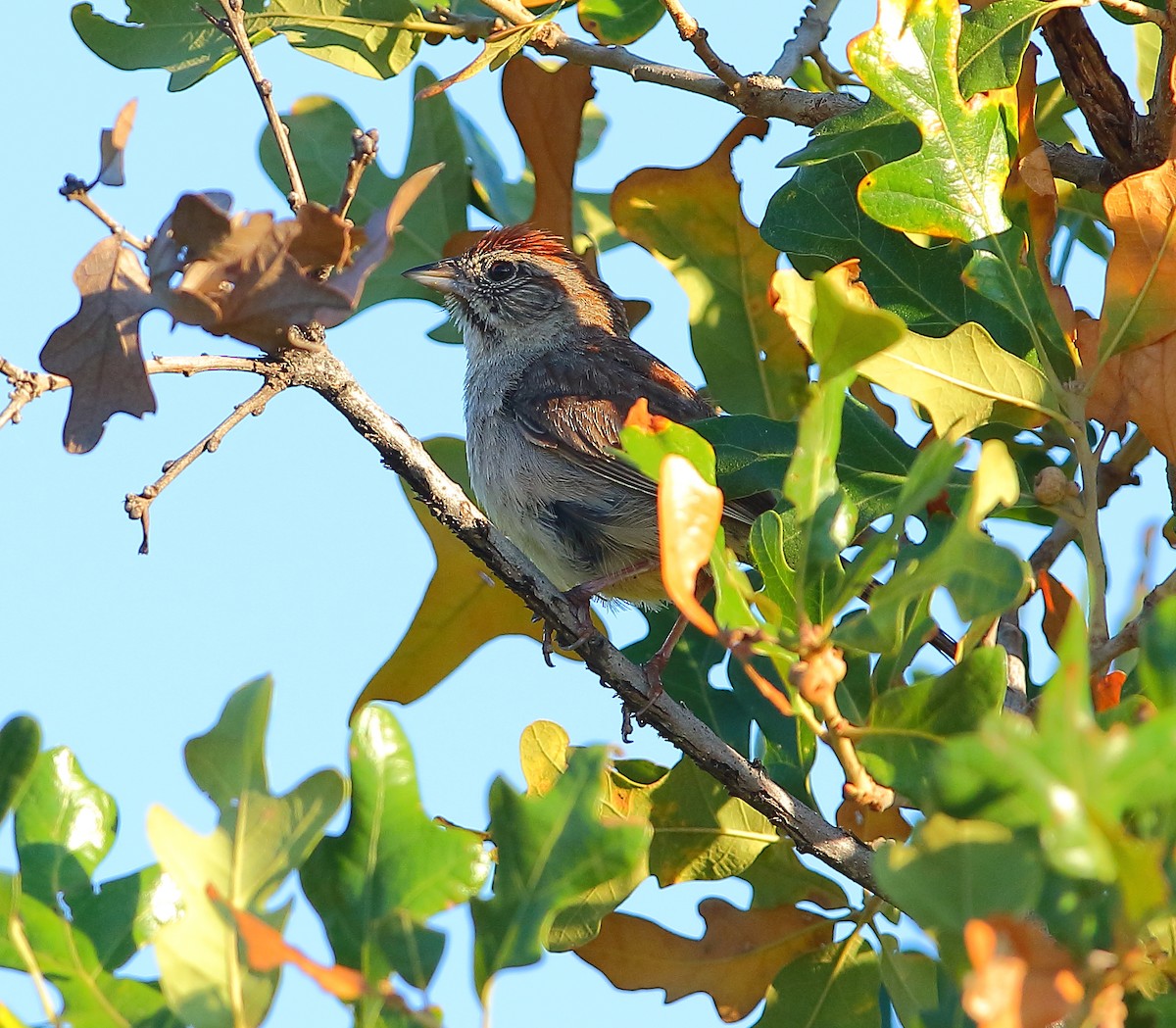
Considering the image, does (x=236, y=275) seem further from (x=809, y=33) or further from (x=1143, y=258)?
(x=809, y=33)

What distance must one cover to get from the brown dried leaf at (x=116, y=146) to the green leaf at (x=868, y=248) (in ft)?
5.25

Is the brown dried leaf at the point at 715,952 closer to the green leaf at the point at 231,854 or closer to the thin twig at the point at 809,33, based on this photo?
the green leaf at the point at 231,854

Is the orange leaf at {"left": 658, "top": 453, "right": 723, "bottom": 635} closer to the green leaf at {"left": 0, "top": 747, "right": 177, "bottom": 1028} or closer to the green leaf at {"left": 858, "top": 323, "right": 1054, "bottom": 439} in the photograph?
the green leaf at {"left": 858, "top": 323, "right": 1054, "bottom": 439}

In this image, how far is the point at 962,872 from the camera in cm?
163

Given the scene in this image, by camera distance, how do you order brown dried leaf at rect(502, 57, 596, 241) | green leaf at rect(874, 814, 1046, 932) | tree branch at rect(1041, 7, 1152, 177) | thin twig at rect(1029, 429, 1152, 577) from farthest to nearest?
brown dried leaf at rect(502, 57, 596, 241)
thin twig at rect(1029, 429, 1152, 577)
tree branch at rect(1041, 7, 1152, 177)
green leaf at rect(874, 814, 1046, 932)

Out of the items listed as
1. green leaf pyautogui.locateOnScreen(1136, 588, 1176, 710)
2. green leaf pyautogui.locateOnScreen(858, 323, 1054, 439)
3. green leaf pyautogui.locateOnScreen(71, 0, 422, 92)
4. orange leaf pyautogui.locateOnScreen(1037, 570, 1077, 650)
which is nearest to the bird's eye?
green leaf pyautogui.locateOnScreen(71, 0, 422, 92)

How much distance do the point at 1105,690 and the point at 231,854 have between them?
172 cm

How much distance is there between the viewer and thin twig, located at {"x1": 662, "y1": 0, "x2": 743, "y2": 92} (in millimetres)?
3801

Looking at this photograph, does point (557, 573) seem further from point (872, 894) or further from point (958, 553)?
point (958, 553)

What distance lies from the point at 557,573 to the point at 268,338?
2.69 meters

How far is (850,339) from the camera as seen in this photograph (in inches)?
83.3

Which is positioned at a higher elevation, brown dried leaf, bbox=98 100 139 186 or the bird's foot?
brown dried leaf, bbox=98 100 139 186

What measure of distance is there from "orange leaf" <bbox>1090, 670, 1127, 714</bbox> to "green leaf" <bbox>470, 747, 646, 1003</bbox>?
127 centimetres

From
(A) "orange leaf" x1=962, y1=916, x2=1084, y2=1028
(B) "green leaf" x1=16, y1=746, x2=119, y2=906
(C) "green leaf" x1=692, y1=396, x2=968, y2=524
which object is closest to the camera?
(A) "orange leaf" x1=962, y1=916, x2=1084, y2=1028
